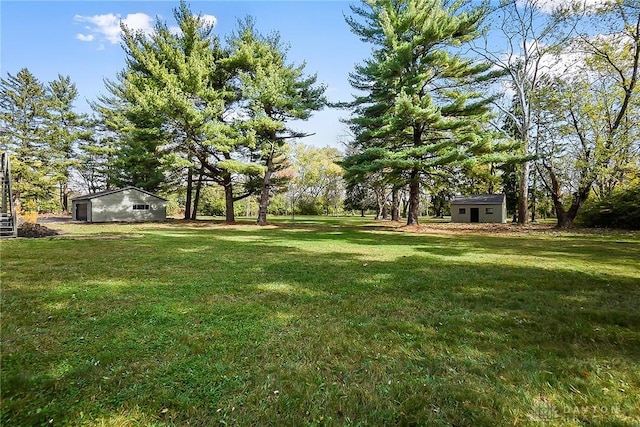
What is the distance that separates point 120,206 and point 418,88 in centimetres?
2454

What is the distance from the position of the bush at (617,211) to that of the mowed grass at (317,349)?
48.0ft

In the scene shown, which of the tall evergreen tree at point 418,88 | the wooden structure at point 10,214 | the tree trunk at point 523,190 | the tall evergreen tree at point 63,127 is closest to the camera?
the wooden structure at point 10,214

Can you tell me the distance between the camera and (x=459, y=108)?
17.9 meters

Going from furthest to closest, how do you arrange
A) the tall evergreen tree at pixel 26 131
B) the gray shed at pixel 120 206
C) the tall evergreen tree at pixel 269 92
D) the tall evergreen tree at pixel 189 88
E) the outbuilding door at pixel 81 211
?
the tall evergreen tree at pixel 26 131
the outbuilding door at pixel 81 211
the gray shed at pixel 120 206
the tall evergreen tree at pixel 269 92
the tall evergreen tree at pixel 189 88

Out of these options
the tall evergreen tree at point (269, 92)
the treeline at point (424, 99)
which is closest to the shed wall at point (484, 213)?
the treeline at point (424, 99)

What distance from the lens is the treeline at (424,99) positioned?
16953mm

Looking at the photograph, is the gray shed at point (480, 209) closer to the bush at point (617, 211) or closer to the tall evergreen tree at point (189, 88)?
the bush at point (617, 211)

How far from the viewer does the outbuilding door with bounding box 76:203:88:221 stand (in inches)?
1049

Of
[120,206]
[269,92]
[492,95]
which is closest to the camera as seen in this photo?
[492,95]

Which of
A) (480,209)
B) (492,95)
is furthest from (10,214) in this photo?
(480,209)

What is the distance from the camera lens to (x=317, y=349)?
117 inches

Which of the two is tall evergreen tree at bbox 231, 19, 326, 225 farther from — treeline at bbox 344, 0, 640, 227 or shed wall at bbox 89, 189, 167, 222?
shed wall at bbox 89, 189, 167, 222

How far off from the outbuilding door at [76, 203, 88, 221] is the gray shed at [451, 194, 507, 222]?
33855mm

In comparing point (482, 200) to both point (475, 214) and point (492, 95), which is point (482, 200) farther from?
point (492, 95)
